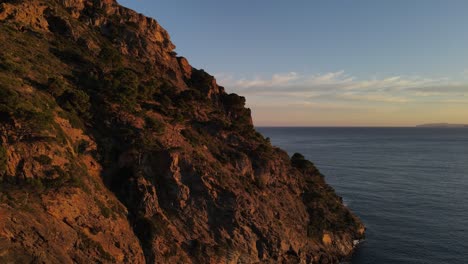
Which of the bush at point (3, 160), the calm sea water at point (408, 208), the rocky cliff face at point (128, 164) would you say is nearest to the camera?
the bush at point (3, 160)

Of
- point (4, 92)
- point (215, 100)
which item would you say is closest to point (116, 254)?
point (4, 92)

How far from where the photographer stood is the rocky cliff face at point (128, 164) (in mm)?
33906

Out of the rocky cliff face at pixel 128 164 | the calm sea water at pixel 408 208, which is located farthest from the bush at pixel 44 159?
the calm sea water at pixel 408 208

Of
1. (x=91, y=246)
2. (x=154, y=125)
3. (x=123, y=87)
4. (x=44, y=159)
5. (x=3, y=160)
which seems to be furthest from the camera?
(x=123, y=87)

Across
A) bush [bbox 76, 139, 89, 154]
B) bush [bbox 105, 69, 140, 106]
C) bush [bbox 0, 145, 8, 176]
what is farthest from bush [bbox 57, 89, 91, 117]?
bush [bbox 0, 145, 8, 176]

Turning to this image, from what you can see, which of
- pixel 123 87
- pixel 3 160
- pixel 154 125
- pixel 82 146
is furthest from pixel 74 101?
pixel 3 160

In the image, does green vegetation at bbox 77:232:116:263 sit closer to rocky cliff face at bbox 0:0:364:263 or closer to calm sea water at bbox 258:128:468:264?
rocky cliff face at bbox 0:0:364:263

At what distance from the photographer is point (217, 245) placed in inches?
1871

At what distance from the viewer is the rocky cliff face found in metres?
33.9

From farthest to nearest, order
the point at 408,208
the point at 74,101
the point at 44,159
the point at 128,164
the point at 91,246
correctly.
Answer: the point at 408,208 → the point at 128,164 → the point at 74,101 → the point at 44,159 → the point at 91,246

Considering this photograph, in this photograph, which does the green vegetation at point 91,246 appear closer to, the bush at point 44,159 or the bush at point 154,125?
the bush at point 44,159

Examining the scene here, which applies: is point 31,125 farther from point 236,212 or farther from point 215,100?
point 215,100

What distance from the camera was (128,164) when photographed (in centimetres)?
4722

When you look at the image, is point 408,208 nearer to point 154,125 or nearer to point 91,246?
point 154,125
